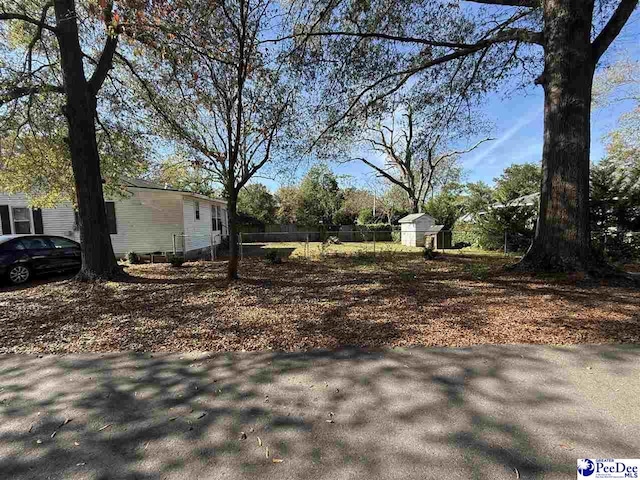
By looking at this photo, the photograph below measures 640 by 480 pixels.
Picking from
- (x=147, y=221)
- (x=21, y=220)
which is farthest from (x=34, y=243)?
(x=21, y=220)

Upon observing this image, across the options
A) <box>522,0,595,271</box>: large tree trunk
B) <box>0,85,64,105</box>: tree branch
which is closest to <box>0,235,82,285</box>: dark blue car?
<box>0,85,64,105</box>: tree branch

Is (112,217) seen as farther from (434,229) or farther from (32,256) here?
(434,229)

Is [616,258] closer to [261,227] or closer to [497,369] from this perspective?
[497,369]

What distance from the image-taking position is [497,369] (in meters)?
2.91

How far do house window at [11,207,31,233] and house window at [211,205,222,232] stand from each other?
776cm

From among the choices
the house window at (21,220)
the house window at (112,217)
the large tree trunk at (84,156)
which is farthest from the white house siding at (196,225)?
the house window at (21,220)

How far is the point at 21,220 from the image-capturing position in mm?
12180

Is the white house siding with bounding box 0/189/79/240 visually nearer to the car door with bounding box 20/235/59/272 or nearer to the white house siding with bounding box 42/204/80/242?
the white house siding with bounding box 42/204/80/242

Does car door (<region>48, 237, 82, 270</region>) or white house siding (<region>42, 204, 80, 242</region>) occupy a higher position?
white house siding (<region>42, 204, 80, 242</region>)

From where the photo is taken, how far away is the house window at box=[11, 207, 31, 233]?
1213cm

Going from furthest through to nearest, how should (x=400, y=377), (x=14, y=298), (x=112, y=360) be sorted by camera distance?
(x=14, y=298) → (x=112, y=360) → (x=400, y=377)

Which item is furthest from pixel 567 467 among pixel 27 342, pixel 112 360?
pixel 27 342

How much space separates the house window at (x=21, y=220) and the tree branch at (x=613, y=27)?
1847cm

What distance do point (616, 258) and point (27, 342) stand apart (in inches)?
597
